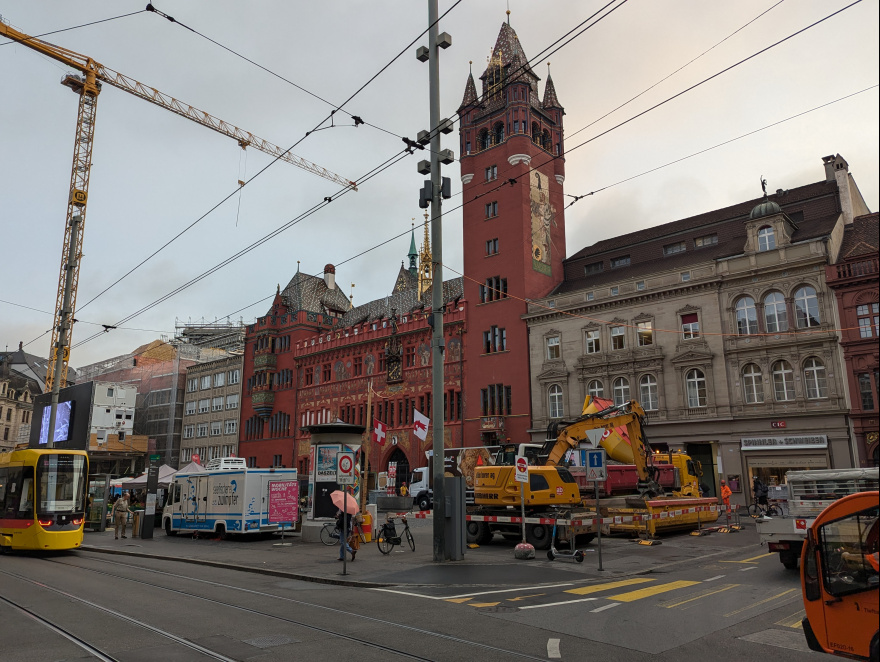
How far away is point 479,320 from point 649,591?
3637 cm

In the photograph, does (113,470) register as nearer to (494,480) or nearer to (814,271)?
(494,480)

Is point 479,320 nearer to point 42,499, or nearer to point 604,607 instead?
point 42,499

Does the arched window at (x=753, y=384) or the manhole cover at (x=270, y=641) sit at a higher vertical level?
the arched window at (x=753, y=384)

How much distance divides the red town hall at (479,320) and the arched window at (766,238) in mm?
14964

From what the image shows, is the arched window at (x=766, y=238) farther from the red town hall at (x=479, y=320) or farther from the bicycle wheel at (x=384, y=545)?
the bicycle wheel at (x=384, y=545)

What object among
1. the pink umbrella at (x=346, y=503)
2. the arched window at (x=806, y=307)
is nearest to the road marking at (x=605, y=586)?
the pink umbrella at (x=346, y=503)

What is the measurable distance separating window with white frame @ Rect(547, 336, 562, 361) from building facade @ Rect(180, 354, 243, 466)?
131 feet

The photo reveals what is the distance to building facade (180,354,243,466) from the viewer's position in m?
70.8

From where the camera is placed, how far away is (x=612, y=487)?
24562 millimetres

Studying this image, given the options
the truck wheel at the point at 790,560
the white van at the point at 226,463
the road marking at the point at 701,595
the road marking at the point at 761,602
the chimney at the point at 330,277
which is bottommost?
the road marking at the point at 701,595

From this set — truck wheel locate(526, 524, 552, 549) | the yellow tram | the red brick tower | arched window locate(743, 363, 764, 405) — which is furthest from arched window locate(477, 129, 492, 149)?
the yellow tram

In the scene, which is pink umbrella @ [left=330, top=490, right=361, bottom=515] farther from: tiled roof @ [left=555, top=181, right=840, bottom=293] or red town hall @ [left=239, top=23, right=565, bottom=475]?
tiled roof @ [left=555, top=181, right=840, bottom=293]

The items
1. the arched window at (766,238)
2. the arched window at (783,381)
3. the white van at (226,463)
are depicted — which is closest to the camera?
the arched window at (783,381)

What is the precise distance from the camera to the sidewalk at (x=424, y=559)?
14.0 meters
